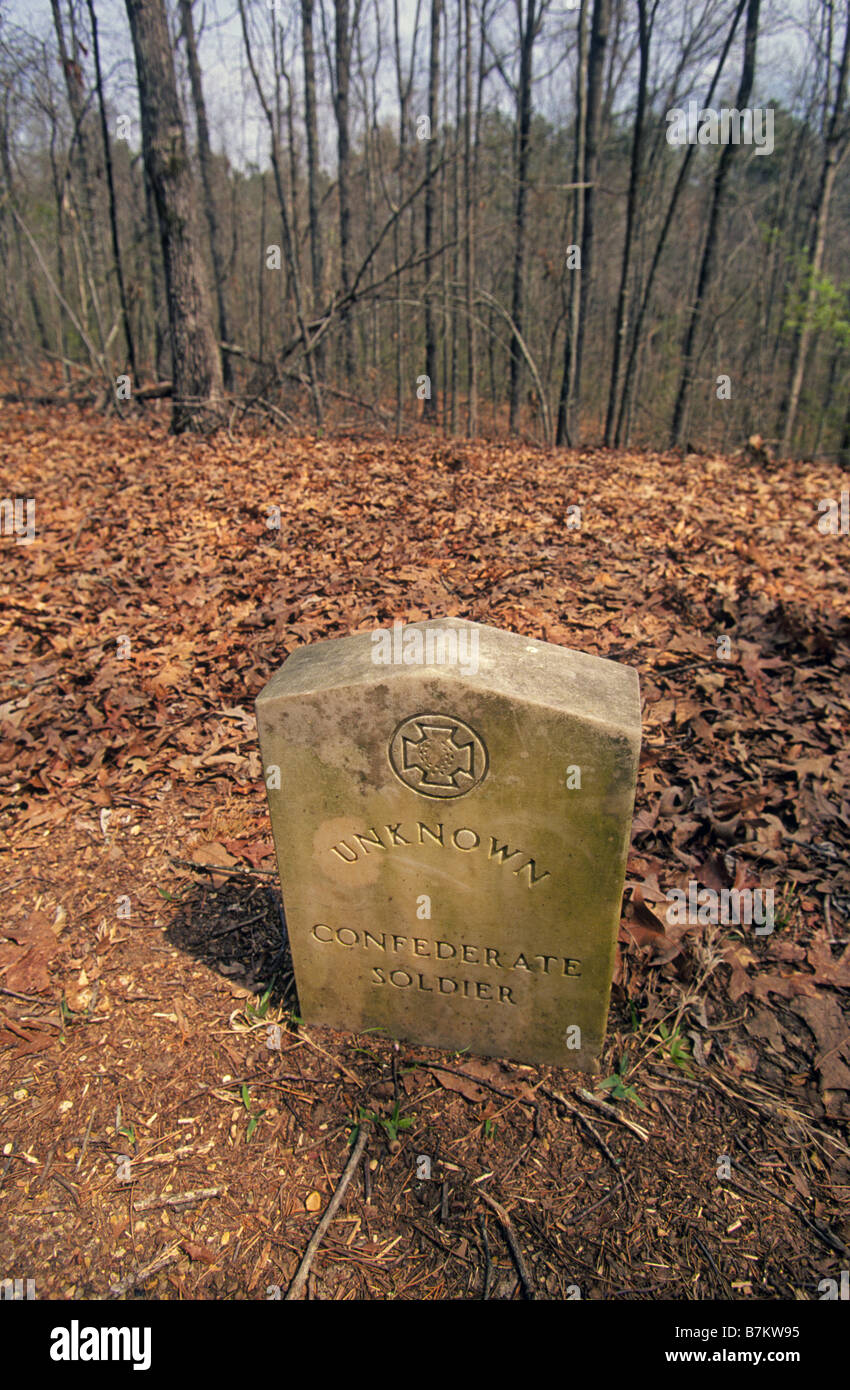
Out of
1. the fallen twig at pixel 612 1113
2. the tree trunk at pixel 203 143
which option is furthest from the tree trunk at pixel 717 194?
the fallen twig at pixel 612 1113

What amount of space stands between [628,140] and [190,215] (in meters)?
17.3

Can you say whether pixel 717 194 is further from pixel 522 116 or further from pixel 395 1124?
pixel 395 1124

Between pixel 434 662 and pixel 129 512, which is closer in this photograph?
pixel 434 662

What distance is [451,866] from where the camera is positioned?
7.71 ft

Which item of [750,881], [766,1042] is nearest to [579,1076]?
[766,1042]

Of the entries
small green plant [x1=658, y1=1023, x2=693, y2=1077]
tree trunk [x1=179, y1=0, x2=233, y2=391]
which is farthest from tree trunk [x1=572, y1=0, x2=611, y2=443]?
small green plant [x1=658, y1=1023, x2=693, y2=1077]

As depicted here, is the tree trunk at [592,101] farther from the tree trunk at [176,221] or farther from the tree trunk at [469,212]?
the tree trunk at [176,221]

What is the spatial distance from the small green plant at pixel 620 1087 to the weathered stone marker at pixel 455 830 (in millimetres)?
100

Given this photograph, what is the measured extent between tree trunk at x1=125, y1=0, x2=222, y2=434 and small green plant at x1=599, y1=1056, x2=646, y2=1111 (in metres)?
10.7

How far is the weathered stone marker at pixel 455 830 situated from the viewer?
213 centimetres

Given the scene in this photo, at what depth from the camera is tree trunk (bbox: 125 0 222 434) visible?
32.0 ft

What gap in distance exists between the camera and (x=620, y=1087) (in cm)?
247

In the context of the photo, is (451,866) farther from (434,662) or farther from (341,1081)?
(341,1081)

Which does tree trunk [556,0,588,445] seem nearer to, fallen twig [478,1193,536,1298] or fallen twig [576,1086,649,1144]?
fallen twig [576,1086,649,1144]
